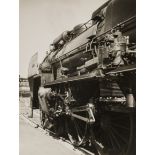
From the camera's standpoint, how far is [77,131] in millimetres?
2711

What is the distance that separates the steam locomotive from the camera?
1.84 m

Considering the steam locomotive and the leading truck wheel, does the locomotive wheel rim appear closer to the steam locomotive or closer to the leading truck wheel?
the steam locomotive

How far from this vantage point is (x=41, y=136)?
304 cm

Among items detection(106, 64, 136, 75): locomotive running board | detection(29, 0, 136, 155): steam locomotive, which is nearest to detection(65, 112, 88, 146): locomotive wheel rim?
detection(29, 0, 136, 155): steam locomotive

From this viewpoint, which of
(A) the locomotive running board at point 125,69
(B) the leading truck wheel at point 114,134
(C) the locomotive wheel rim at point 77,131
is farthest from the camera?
(C) the locomotive wheel rim at point 77,131

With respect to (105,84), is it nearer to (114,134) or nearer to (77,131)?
(114,134)

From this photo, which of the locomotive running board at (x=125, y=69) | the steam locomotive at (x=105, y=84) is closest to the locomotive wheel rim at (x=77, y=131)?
the steam locomotive at (x=105, y=84)

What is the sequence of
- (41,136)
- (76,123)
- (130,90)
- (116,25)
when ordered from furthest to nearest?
(41,136)
(76,123)
(116,25)
(130,90)

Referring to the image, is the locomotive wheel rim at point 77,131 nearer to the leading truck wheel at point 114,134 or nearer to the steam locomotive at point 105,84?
the steam locomotive at point 105,84

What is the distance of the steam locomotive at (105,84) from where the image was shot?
1.84 m

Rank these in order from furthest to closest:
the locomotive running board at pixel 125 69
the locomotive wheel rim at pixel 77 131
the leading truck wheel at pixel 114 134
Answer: the locomotive wheel rim at pixel 77 131, the leading truck wheel at pixel 114 134, the locomotive running board at pixel 125 69
